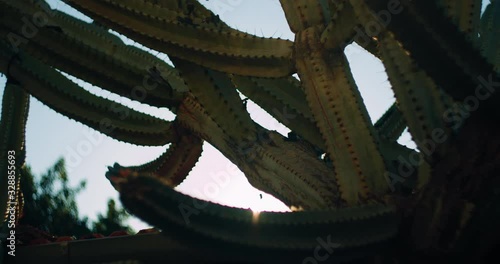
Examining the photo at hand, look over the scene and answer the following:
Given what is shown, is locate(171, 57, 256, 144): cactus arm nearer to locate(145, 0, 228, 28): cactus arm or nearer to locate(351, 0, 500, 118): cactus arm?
locate(145, 0, 228, 28): cactus arm

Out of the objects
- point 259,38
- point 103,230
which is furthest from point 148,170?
point 103,230

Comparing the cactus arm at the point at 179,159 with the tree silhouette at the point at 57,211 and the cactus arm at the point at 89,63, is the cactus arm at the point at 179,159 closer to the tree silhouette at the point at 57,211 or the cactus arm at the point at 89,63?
the cactus arm at the point at 89,63

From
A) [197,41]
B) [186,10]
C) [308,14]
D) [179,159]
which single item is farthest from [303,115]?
[179,159]

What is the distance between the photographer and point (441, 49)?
277 cm

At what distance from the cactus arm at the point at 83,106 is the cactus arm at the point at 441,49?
9.67 ft

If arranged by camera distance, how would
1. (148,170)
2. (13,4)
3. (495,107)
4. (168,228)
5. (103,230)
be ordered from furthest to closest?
(103,230) → (148,170) → (13,4) → (495,107) → (168,228)

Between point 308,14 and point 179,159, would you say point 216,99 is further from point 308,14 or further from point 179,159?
point 179,159

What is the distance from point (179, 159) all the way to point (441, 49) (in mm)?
3338

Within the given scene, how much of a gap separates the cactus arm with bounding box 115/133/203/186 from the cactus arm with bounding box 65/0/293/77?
1.26 meters

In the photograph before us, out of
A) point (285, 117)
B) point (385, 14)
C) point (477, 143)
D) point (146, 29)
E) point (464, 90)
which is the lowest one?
point (477, 143)

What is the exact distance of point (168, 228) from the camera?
2.65 meters

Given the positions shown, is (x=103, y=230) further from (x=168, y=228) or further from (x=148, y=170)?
(x=168, y=228)

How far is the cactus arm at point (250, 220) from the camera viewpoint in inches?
99.0

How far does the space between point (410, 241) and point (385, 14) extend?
3.80 feet
